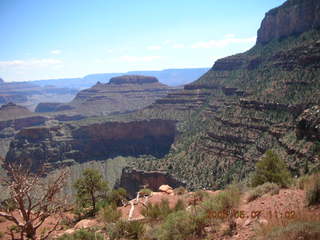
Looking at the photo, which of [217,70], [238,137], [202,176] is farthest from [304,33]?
[202,176]

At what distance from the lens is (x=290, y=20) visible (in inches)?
3487

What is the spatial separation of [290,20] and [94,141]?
7199cm

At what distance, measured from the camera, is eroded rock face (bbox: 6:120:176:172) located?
104312mm

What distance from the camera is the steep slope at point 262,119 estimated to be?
44219 mm

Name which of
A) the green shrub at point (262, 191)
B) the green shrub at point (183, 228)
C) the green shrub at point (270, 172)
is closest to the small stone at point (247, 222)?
the green shrub at point (183, 228)

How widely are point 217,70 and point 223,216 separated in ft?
333

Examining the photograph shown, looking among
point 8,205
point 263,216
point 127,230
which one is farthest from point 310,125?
point 8,205

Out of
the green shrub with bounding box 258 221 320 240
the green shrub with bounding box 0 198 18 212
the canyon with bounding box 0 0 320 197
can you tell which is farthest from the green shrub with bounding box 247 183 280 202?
the green shrub with bounding box 0 198 18 212

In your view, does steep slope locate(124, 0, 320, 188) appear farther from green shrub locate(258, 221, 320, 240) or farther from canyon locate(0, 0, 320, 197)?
green shrub locate(258, 221, 320, 240)

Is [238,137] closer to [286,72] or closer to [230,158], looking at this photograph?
[230,158]

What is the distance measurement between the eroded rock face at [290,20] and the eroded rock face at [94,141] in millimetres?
40278

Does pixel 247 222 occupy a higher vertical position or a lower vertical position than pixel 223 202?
higher

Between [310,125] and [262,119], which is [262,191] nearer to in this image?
[310,125]
